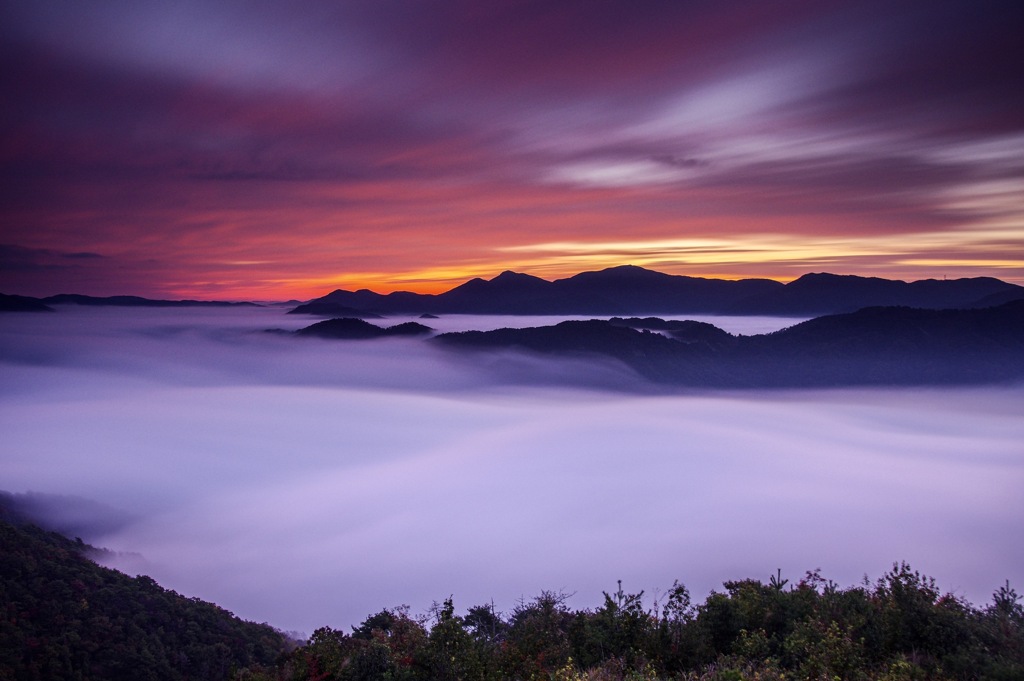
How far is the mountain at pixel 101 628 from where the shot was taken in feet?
183

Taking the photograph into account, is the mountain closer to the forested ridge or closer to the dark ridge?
the forested ridge

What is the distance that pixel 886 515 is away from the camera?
181750 millimetres

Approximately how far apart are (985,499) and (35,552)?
841ft

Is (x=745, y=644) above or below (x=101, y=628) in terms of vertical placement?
→ above

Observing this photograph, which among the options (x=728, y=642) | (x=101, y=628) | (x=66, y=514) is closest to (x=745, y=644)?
(x=728, y=642)

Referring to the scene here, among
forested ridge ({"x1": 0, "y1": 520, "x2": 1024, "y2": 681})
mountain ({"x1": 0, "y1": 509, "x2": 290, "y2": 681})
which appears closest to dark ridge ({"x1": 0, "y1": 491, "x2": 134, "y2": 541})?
mountain ({"x1": 0, "y1": 509, "x2": 290, "y2": 681})

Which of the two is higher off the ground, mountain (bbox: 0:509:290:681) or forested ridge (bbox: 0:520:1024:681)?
forested ridge (bbox: 0:520:1024:681)

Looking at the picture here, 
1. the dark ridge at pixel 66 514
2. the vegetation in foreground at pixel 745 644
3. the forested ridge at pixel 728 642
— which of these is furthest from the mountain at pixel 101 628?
the dark ridge at pixel 66 514

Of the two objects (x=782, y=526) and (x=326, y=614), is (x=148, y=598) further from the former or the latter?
(x=782, y=526)

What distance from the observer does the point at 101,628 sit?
59875 mm

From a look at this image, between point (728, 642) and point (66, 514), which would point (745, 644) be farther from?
point (66, 514)

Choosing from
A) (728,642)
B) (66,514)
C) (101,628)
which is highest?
Result: (728,642)

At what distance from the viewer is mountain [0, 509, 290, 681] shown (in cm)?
5566

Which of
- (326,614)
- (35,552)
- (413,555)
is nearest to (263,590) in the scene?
(326,614)
